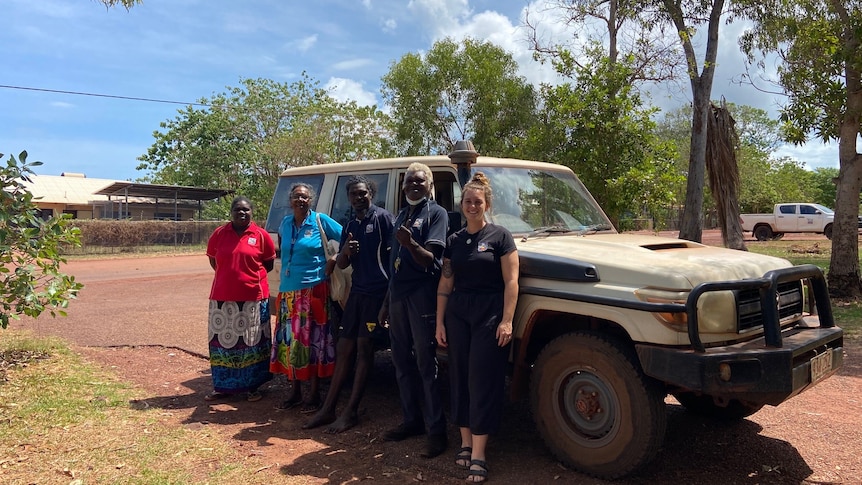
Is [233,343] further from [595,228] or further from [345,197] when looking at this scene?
[595,228]

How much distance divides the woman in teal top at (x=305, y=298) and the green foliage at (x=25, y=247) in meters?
2.42

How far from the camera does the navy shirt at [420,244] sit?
4.12 meters

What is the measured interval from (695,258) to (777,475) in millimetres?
1423

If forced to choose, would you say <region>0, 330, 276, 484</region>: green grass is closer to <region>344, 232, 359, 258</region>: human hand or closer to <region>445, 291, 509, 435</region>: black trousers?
<region>445, 291, 509, 435</region>: black trousers

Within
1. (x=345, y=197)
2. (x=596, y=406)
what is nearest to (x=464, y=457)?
(x=596, y=406)

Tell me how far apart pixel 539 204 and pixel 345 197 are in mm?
1910

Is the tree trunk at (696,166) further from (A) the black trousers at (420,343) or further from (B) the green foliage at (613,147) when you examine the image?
(A) the black trousers at (420,343)

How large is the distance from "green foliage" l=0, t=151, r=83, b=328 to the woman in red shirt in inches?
67.8

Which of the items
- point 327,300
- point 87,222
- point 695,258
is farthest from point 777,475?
point 87,222

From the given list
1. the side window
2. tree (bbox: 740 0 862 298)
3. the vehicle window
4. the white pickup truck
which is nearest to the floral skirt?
the side window

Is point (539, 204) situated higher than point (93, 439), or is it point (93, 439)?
point (539, 204)

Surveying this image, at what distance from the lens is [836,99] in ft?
32.0

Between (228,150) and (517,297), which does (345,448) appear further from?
(228,150)

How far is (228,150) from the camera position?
3306 centimetres
